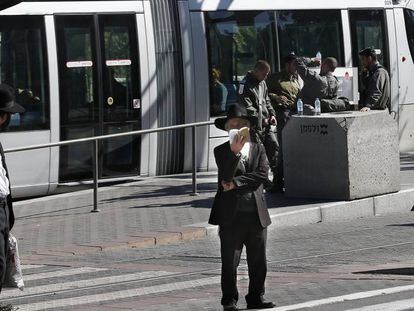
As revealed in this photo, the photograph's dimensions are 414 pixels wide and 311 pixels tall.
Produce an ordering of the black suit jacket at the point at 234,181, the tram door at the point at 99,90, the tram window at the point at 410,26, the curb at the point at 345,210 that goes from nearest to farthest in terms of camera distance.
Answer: the black suit jacket at the point at 234,181 → the curb at the point at 345,210 → the tram door at the point at 99,90 → the tram window at the point at 410,26

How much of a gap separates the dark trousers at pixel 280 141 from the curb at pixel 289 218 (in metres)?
1.38

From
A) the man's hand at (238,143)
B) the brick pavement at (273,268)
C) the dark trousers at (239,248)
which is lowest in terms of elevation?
the brick pavement at (273,268)

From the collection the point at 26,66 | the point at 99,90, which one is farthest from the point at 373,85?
the point at 26,66

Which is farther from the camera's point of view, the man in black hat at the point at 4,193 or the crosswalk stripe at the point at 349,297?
the crosswalk stripe at the point at 349,297

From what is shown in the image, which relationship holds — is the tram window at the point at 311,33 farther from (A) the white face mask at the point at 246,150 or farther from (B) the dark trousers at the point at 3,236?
(B) the dark trousers at the point at 3,236

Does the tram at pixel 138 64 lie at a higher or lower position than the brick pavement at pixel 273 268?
higher

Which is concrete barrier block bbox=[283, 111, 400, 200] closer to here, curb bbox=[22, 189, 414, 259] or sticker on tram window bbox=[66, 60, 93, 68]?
curb bbox=[22, 189, 414, 259]

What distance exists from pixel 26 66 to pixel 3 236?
9515 mm

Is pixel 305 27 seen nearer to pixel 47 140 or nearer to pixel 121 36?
pixel 121 36

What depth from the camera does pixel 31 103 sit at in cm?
1819

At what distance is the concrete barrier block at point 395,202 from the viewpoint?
16734 millimetres

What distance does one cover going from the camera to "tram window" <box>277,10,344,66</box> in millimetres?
21812

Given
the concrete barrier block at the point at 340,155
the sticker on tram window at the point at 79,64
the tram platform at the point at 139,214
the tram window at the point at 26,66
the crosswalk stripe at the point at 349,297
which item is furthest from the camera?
the sticker on tram window at the point at 79,64

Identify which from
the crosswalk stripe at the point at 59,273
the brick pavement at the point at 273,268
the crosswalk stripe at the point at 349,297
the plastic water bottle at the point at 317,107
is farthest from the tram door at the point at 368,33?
the crosswalk stripe at the point at 349,297
